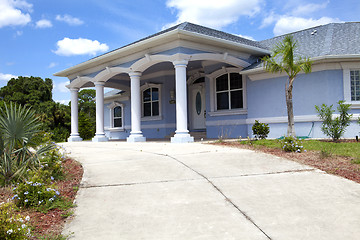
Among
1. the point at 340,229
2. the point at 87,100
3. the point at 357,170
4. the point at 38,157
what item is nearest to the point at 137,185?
the point at 38,157

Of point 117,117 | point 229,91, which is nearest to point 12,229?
point 229,91

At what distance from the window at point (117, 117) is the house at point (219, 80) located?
350cm

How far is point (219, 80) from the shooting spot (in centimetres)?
1448

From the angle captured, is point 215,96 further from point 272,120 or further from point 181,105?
point 181,105

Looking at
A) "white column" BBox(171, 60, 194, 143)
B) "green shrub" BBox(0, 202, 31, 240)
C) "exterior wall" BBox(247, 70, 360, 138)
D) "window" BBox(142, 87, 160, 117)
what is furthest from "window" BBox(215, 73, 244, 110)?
"green shrub" BBox(0, 202, 31, 240)

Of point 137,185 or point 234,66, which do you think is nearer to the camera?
point 137,185

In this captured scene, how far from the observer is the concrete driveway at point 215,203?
315 centimetres

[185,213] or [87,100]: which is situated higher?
[87,100]

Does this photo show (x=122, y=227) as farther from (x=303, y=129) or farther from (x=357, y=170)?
(x=303, y=129)

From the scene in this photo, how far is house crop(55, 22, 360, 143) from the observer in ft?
36.9

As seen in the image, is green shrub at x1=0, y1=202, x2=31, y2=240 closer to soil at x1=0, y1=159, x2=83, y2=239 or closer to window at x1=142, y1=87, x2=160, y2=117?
soil at x1=0, y1=159, x2=83, y2=239

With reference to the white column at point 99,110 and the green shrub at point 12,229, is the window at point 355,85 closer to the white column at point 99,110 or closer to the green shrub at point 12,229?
the white column at point 99,110

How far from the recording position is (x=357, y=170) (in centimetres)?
570

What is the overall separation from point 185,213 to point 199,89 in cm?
1301
